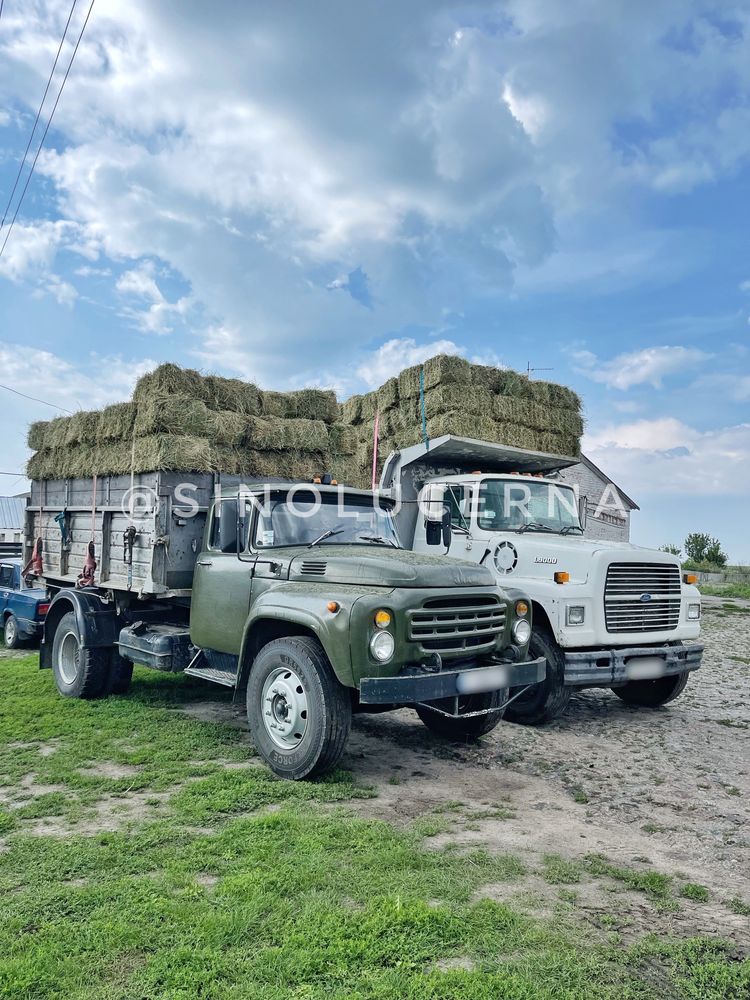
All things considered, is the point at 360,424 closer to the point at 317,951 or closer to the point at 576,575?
the point at 576,575

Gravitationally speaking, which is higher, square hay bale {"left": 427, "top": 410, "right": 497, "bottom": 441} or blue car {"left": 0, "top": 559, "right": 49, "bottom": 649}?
square hay bale {"left": 427, "top": 410, "right": 497, "bottom": 441}

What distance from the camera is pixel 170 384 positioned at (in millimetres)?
8094

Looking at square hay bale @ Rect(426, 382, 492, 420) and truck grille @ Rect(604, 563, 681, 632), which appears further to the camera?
square hay bale @ Rect(426, 382, 492, 420)

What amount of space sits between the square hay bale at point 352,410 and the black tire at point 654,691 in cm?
627

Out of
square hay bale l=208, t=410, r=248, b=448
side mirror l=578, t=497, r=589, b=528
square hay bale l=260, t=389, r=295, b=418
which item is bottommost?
side mirror l=578, t=497, r=589, b=528

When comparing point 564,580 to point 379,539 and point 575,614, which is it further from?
point 379,539

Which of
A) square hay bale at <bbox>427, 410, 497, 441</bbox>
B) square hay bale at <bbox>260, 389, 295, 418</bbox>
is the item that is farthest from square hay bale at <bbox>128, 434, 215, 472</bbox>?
square hay bale at <bbox>427, 410, 497, 441</bbox>

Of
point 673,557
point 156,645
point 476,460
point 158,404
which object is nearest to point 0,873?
point 156,645

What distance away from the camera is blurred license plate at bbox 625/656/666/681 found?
7363 mm

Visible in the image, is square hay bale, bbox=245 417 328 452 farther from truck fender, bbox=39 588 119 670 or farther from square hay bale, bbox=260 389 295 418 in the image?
truck fender, bbox=39 588 119 670

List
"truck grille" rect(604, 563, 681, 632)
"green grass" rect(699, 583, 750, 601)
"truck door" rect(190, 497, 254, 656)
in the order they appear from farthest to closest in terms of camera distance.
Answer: "green grass" rect(699, 583, 750, 601) < "truck grille" rect(604, 563, 681, 632) < "truck door" rect(190, 497, 254, 656)

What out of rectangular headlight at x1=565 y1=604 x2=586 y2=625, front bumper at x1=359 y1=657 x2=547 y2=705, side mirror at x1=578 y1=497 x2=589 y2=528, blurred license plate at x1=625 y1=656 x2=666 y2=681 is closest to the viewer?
front bumper at x1=359 y1=657 x2=547 y2=705

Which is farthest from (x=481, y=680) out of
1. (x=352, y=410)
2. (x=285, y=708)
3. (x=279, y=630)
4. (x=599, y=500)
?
(x=599, y=500)

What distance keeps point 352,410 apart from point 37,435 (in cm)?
503
